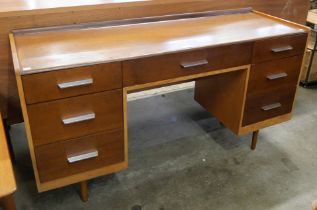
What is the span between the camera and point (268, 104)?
183 cm

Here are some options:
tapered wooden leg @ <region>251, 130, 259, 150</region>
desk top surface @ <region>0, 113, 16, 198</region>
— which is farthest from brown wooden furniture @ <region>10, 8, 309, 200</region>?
desk top surface @ <region>0, 113, 16, 198</region>

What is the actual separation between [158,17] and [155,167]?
836mm

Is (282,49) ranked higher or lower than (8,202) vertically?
higher

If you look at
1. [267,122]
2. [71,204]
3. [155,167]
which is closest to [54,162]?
[71,204]

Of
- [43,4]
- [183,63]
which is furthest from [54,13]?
[183,63]

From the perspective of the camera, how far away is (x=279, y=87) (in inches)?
71.2

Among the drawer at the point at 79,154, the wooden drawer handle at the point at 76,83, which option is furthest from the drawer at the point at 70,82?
the drawer at the point at 79,154

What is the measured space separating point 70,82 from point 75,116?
0.50ft

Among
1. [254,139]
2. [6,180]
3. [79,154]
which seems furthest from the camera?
[254,139]

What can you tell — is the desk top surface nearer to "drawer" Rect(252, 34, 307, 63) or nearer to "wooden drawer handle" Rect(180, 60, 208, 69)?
"wooden drawer handle" Rect(180, 60, 208, 69)

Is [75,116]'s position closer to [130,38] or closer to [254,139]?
[130,38]

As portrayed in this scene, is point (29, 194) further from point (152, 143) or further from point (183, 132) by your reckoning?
point (183, 132)

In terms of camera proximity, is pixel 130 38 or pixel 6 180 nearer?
pixel 6 180

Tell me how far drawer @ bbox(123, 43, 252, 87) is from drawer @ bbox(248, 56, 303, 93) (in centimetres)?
11
